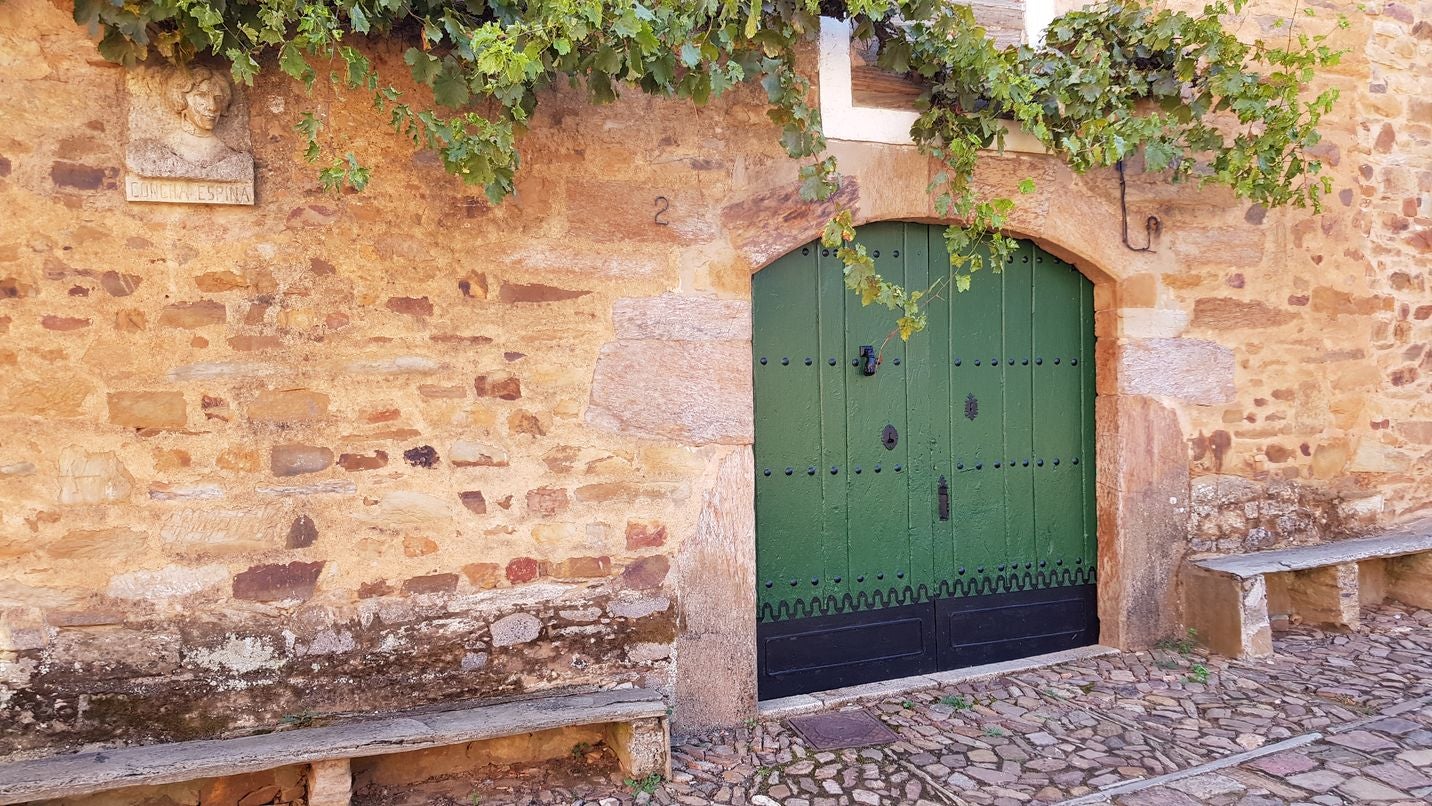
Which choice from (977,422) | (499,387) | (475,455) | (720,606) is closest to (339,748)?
(475,455)

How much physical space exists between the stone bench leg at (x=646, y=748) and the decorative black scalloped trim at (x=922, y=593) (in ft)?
2.32

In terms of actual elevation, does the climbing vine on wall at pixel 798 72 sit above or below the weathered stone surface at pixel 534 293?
above

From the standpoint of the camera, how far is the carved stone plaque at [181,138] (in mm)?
2520

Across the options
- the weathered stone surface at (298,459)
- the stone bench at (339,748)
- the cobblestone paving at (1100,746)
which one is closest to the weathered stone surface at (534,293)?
the weathered stone surface at (298,459)

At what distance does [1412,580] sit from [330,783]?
469 cm

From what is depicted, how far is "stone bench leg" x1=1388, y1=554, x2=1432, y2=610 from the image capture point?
170 inches

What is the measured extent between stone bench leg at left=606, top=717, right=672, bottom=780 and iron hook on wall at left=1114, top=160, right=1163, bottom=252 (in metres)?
2.62

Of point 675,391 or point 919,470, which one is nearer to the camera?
point 675,391

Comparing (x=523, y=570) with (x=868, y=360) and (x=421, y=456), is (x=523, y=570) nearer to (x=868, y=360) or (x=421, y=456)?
(x=421, y=456)

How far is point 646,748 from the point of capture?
9.05 feet

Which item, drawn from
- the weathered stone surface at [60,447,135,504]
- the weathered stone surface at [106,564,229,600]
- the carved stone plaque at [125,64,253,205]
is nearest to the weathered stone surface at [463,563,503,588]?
the weathered stone surface at [106,564,229,600]

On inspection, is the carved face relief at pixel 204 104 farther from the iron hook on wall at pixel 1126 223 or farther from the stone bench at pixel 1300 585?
the stone bench at pixel 1300 585

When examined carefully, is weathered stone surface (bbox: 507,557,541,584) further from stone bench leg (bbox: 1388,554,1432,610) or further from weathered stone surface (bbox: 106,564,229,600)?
stone bench leg (bbox: 1388,554,1432,610)

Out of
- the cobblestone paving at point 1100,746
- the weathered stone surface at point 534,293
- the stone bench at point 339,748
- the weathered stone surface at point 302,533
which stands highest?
the weathered stone surface at point 534,293
